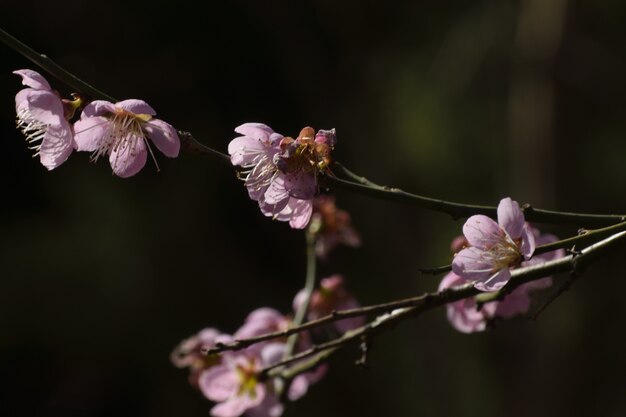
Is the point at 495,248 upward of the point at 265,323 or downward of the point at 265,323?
downward

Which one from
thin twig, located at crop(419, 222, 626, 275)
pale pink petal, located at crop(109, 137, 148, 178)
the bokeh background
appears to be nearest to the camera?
thin twig, located at crop(419, 222, 626, 275)

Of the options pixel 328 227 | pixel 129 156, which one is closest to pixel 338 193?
pixel 328 227

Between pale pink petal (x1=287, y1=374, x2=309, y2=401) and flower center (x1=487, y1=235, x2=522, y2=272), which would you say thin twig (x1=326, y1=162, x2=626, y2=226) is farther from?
pale pink petal (x1=287, y1=374, x2=309, y2=401)

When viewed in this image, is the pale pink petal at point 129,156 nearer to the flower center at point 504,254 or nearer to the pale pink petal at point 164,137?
the pale pink petal at point 164,137

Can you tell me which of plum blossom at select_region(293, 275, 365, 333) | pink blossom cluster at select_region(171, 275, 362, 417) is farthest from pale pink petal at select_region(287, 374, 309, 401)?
plum blossom at select_region(293, 275, 365, 333)

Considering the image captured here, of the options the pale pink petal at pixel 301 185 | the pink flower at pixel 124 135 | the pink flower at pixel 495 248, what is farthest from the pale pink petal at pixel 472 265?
the pink flower at pixel 124 135

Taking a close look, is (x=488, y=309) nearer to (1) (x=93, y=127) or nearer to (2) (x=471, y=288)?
(2) (x=471, y=288)

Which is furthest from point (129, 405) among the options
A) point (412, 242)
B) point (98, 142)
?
point (98, 142)
